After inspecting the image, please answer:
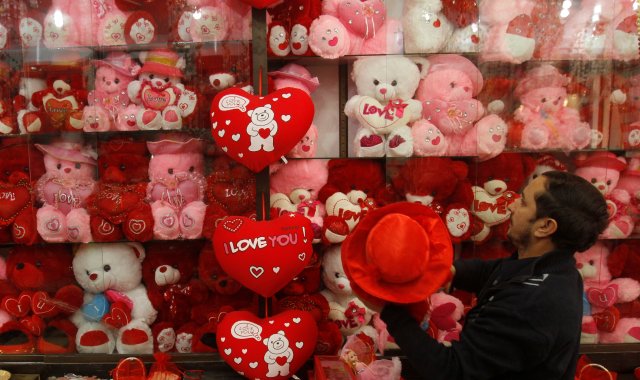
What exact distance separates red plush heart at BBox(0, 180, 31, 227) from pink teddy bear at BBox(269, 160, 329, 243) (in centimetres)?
112

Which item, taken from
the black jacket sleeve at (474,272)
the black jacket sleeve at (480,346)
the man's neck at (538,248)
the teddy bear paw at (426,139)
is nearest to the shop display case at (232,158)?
the teddy bear paw at (426,139)

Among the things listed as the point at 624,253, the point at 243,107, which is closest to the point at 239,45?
the point at 243,107

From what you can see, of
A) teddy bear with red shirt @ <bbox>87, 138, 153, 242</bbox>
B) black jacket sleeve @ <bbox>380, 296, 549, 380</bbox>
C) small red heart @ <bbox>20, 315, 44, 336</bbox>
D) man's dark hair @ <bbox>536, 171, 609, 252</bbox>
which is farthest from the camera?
small red heart @ <bbox>20, 315, 44, 336</bbox>

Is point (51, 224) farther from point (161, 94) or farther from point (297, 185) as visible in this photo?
point (297, 185)

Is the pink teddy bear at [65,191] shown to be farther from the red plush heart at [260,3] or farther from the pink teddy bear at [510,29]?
the pink teddy bear at [510,29]

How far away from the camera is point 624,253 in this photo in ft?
8.02

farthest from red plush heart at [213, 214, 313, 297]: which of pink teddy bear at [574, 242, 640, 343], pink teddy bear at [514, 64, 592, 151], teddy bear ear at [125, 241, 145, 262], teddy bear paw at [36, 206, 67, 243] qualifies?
pink teddy bear at [574, 242, 640, 343]

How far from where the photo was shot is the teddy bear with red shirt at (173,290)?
2404 millimetres

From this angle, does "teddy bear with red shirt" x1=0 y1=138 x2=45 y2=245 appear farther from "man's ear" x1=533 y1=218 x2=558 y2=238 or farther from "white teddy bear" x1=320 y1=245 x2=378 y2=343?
"man's ear" x1=533 y1=218 x2=558 y2=238

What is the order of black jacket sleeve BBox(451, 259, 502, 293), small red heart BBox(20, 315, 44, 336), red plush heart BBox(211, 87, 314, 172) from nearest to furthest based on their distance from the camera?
black jacket sleeve BBox(451, 259, 502, 293) → red plush heart BBox(211, 87, 314, 172) → small red heart BBox(20, 315, 44, 336)

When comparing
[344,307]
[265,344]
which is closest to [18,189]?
[265,344]

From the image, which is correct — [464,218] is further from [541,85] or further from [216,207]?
[216,207]

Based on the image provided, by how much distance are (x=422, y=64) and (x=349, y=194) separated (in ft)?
2.29

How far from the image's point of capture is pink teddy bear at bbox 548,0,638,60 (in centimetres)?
234
